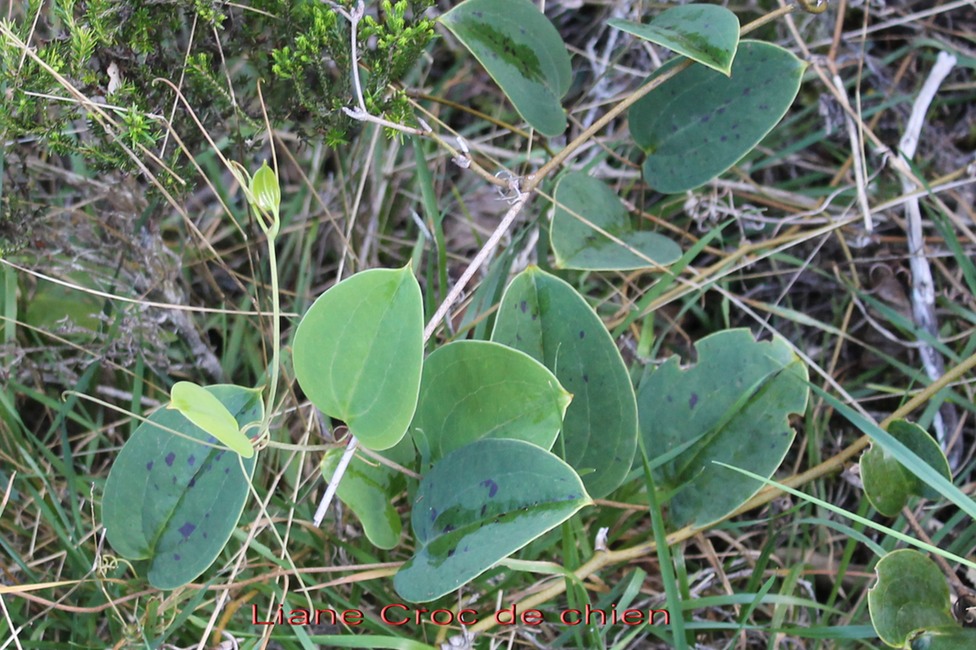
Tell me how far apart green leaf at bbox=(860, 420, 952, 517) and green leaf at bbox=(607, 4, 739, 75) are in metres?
0.49

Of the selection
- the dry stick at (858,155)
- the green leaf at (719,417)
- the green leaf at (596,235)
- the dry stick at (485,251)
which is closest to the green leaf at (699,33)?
the dry stick at (485,251)

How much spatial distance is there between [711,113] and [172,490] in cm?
Answer: 85

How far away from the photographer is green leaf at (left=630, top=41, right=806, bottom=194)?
1.10 metres

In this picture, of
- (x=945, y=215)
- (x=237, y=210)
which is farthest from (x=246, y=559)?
(x=945, y=215)

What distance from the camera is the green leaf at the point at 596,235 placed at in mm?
1102

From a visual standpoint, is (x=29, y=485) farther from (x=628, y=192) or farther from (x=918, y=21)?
(x=918, y=21)

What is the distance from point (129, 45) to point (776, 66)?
83 cm

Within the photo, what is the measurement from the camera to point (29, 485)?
3.62ft

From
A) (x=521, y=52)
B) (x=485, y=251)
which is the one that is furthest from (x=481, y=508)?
(x=521, y=52)

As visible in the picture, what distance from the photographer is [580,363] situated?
1.00 m

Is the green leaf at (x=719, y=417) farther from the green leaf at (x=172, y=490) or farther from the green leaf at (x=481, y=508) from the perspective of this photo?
the green leaf at (x=172, y=490)

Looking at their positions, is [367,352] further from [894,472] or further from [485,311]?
[894,472]

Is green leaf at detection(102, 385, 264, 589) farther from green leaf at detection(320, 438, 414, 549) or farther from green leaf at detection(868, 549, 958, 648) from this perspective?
green leaf at detection(868, 549, 958, 648)

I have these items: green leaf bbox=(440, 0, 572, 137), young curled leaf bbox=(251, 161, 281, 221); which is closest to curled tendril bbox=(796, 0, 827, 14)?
green leaf bbox=(440, 0, 572, 137)
